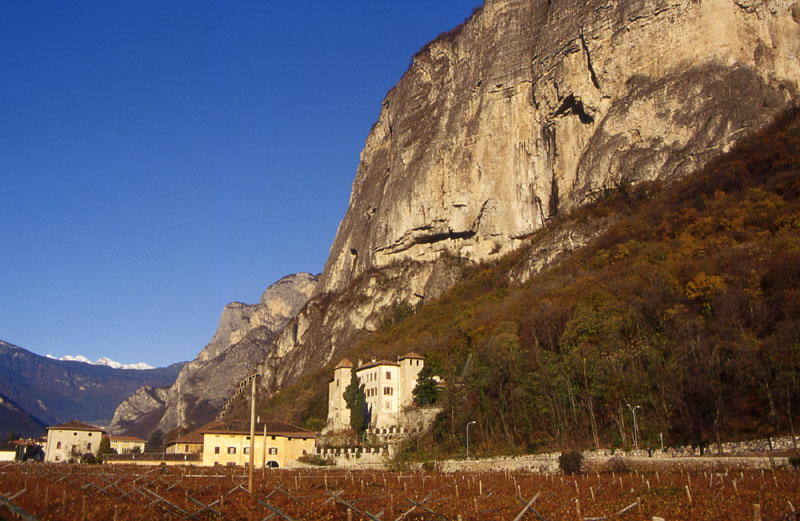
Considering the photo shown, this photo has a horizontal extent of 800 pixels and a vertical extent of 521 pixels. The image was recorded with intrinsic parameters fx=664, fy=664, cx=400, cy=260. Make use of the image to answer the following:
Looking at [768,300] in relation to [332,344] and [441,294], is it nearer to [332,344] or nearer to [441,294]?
[441,294]

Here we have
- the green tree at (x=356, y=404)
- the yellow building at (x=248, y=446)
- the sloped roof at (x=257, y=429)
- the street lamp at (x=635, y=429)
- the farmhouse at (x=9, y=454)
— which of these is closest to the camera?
the street lamp at (x=635, y=429)

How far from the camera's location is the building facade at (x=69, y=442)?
3071 inches

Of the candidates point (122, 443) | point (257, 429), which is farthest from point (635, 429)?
point (122, 443)

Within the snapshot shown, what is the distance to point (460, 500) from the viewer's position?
1045 inches

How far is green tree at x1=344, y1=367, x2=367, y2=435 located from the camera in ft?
213

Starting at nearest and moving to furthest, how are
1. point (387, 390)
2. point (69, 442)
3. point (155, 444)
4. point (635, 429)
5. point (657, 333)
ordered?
point (635, 429) → point (657, 333) → point (387, 390) → point (69, 442) → point (155, 444)

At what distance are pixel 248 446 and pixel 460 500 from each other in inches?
1593

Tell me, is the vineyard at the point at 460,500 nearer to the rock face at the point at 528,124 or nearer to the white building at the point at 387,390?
the white building at the point at 387,390

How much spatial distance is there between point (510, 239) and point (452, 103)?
30.0 m

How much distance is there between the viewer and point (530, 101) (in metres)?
106

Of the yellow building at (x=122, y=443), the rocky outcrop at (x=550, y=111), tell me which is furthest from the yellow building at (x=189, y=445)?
the rocky outcrop at (x=550, y=111)

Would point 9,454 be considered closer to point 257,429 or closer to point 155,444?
point 155,444

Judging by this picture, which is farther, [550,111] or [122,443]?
[122,443]

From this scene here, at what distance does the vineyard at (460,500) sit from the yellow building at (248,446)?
85.7 feet
